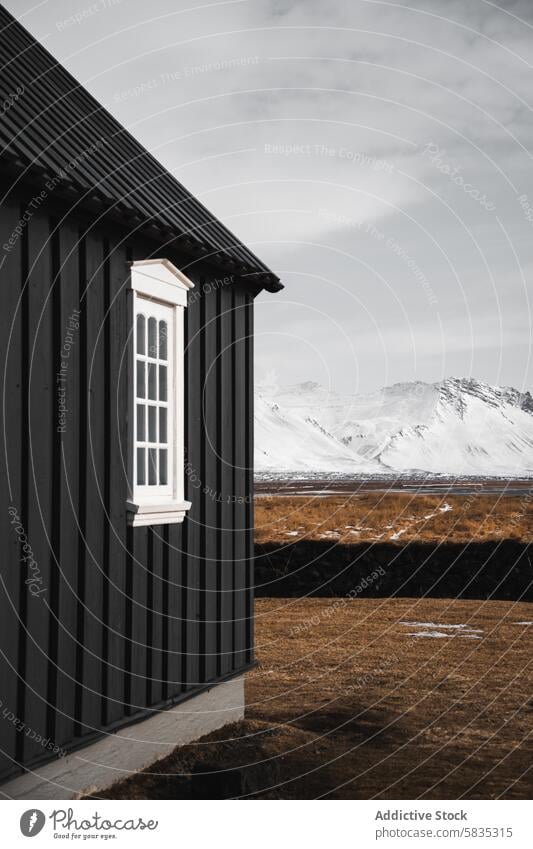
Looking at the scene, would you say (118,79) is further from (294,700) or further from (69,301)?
(294,700)

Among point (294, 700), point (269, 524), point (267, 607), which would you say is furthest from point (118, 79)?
point (269, 524)

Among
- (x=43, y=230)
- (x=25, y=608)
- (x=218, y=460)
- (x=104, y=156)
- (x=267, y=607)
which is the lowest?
(x=267, y=607)

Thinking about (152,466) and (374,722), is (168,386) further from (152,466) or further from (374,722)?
(374,722)

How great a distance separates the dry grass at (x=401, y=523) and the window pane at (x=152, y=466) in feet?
43.7

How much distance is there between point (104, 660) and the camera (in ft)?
19.2

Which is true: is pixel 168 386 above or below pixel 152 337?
below

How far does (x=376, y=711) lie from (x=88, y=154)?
6118 millimetres

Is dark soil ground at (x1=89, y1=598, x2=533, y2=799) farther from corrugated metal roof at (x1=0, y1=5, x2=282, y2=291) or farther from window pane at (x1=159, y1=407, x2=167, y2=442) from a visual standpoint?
corrugated metal roof at (x1=0, y1=5, x2=282, y2=291)

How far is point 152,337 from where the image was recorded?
21.7 ft

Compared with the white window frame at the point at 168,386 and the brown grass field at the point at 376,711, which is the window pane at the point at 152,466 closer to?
the white window frame at the point at 168,386

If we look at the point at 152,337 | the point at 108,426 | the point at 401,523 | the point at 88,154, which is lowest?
the point at 401,523

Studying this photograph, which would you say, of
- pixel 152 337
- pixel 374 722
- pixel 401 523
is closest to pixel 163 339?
pixel 152 337

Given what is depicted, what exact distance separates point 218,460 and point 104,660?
2.23m

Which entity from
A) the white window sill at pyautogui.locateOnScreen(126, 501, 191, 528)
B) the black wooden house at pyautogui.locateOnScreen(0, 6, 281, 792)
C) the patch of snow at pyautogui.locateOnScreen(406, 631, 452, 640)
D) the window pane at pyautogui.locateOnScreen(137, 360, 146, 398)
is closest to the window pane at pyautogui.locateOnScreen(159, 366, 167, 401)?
the black wooden house at pyautogui.locateOnScreen(0, 6, 281, 792)
